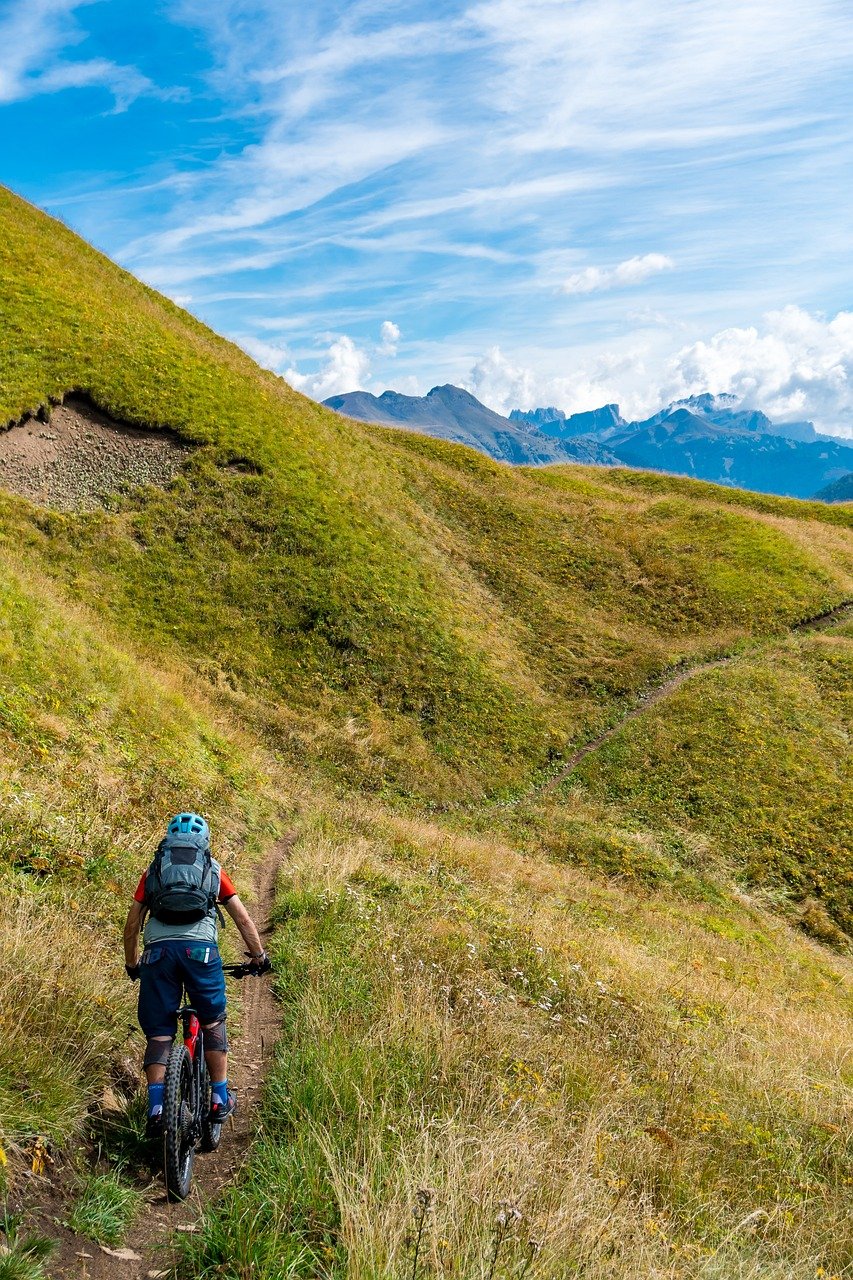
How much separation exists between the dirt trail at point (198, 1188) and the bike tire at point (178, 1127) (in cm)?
12

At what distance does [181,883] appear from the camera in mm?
5996

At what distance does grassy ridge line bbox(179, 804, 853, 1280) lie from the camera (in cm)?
460

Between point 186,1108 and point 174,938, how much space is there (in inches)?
50.8

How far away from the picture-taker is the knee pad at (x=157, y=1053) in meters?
5.92

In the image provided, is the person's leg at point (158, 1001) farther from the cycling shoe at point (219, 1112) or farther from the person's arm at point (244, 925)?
the cycling shoe at point (219, 1112)

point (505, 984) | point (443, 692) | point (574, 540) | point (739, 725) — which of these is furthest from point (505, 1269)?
point (574, 540)

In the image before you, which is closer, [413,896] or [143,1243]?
[143,1243]

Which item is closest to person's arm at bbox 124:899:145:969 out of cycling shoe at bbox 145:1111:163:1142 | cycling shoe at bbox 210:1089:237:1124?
cycling shoe at bbox 145:1111:163:1142

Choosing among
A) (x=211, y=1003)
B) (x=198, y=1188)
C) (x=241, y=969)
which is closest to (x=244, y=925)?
(x=241, y=969)

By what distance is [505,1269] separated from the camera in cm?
424

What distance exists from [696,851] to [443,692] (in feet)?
34.8

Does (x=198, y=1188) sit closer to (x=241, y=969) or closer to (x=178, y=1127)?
(x=178, y=1127)

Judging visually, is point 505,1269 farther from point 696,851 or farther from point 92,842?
point 696,851

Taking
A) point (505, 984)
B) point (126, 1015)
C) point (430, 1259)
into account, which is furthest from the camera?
point (505, 984)
